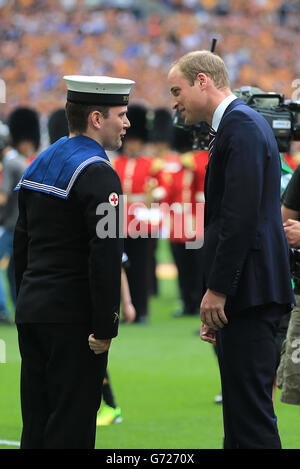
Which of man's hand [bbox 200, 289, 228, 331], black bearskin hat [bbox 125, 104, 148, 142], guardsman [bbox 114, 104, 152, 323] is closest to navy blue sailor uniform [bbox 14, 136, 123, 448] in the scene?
man's hand [bbox 200, 289, 228, 331]

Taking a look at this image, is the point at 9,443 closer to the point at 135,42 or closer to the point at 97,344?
the point at 97,344

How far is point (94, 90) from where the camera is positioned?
3.64 meters

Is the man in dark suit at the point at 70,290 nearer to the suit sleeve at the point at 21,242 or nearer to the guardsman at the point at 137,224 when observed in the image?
the suit sleeve at the point at 21,242

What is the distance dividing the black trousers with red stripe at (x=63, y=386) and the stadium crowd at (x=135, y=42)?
14.3 m

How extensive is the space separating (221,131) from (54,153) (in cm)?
64

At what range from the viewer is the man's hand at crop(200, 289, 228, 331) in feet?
11.5

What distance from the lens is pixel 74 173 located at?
138 inches

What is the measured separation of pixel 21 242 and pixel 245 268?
2.90 feet

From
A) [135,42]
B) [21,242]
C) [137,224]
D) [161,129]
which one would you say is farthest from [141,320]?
[135,42]

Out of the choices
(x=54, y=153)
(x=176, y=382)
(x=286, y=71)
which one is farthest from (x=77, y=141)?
(x=286, y=71)

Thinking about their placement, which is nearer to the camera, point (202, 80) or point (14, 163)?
point (202, 80)

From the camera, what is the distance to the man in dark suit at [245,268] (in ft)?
11.4

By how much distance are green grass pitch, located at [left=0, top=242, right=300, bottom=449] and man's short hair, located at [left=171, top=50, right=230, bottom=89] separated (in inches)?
84.0

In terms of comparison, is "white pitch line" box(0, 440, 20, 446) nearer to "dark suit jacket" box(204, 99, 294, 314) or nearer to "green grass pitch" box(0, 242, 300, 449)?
"green grass pitch" box(0, 242, 300, 449)
